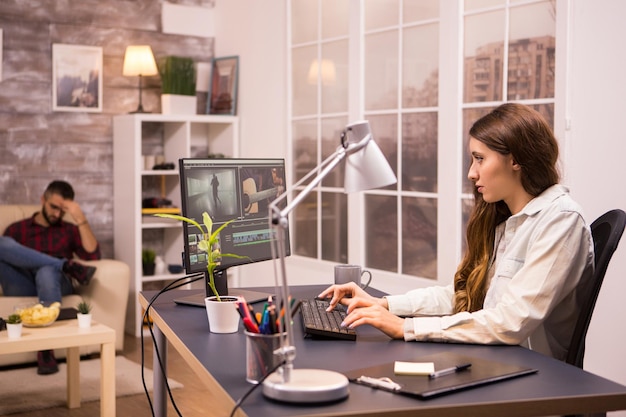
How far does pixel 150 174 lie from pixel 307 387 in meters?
4.67

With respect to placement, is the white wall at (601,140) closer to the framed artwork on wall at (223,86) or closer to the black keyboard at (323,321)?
the black keyboard at (323,321)

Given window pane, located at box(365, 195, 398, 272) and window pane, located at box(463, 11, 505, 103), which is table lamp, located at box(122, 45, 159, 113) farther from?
window pane, located at box(463, 11, 505, 103)

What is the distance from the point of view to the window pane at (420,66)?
174 inches

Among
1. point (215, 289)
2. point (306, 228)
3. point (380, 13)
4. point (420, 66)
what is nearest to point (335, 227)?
point (306, 228)

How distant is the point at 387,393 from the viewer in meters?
1.56

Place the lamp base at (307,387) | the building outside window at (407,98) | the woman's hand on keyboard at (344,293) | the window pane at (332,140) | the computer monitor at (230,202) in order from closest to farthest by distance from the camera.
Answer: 1. the lamp base at (307,387)
2. the woman's hand on keyboard at (344,293)
3. the computer monitor at (230,202)
4. the building outside window at (407,98)
5. the window pane at (332,140)

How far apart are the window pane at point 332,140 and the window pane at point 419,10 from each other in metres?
0.79

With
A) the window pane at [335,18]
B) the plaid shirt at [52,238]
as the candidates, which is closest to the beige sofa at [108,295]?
the plaid shirt at [52,238]

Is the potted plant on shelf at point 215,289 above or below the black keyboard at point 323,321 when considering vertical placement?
above

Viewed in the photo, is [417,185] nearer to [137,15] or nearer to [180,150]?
[180,150]

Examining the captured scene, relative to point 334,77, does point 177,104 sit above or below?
below

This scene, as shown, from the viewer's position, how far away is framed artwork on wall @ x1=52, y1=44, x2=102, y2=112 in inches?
229

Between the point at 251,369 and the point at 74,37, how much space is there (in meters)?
4.79

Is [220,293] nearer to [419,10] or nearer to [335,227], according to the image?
[419,10]
